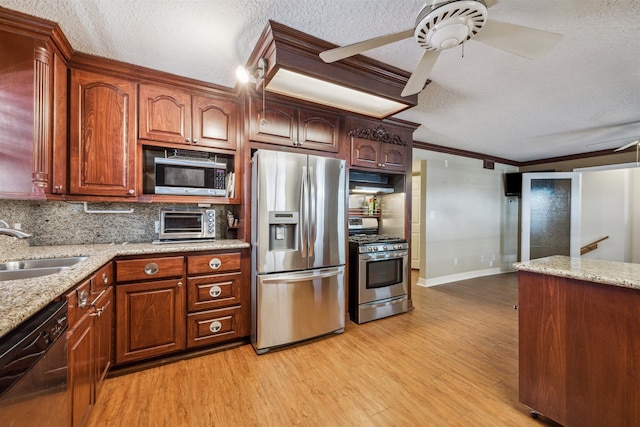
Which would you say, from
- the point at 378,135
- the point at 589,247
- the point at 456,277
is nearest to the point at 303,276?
the point at 378,135

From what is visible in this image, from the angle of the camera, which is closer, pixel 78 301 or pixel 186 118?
pixel 78 301

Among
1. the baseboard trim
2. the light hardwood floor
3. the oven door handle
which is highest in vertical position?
the oven door handle

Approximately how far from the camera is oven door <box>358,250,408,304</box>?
2.97 m

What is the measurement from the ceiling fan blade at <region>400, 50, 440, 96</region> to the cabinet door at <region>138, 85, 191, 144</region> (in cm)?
191

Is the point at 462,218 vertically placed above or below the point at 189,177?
below

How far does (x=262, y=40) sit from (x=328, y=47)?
1.49ft

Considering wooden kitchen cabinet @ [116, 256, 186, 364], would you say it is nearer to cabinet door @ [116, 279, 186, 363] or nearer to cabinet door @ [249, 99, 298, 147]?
cabinet door @ [116, 279, 186, 363]

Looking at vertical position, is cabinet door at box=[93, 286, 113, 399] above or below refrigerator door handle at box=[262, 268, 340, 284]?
below

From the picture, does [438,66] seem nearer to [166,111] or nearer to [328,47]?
[328,47]

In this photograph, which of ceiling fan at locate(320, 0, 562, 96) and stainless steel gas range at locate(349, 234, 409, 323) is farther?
stainless steel gas range at locate(349, 234, 409, 323)

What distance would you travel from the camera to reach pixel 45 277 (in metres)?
1.20

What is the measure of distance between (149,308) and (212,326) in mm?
520

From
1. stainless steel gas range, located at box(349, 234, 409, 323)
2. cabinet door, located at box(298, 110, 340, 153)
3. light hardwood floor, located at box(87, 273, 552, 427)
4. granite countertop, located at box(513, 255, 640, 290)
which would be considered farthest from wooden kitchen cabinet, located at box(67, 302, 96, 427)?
granite countertop, located at box(513, 255, 640, 290)

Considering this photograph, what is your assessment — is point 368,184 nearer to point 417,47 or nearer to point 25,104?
point 417,47
